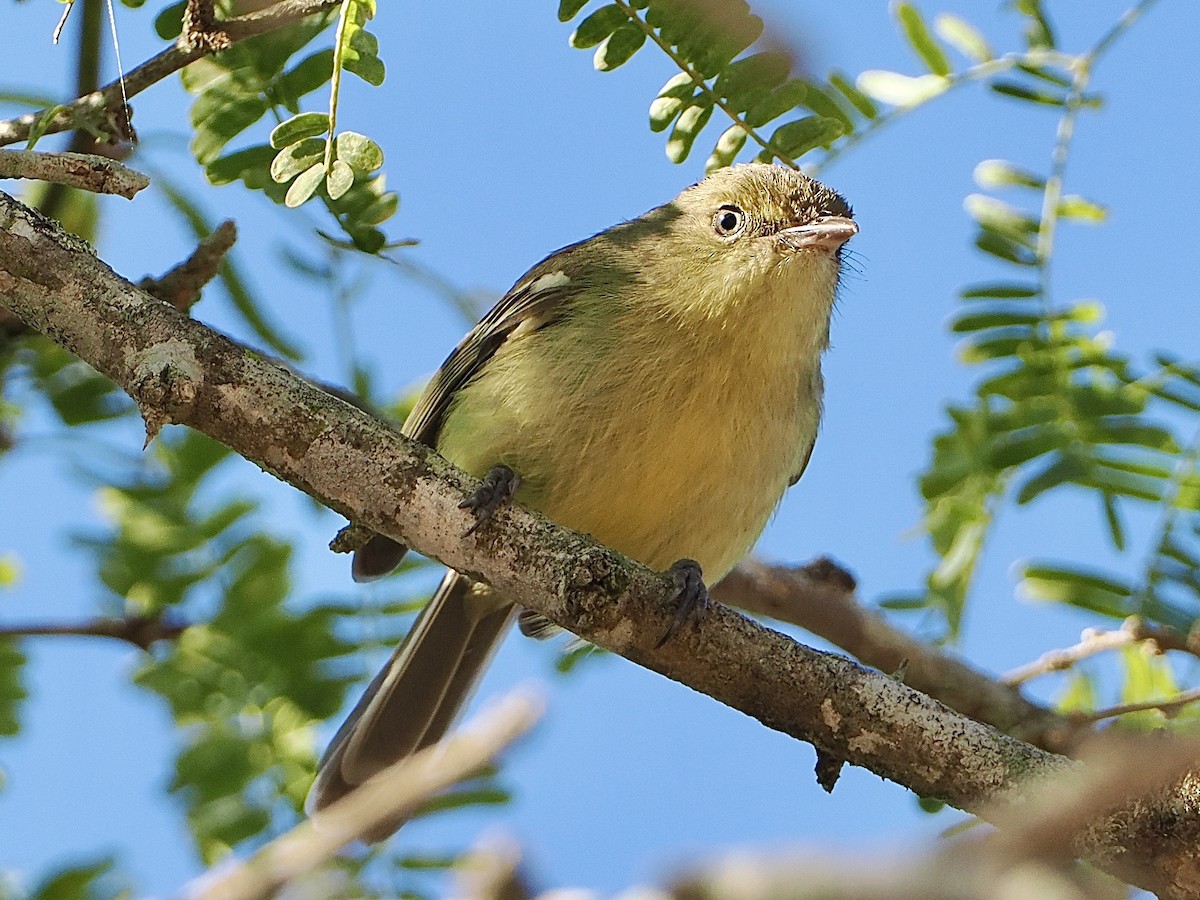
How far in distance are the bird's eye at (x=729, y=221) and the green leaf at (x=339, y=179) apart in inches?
64.2

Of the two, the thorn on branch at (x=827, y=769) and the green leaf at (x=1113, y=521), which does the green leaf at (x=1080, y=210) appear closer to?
the green leaf at (x=1113, y=521)

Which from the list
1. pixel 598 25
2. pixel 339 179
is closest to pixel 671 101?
pixel 598 25

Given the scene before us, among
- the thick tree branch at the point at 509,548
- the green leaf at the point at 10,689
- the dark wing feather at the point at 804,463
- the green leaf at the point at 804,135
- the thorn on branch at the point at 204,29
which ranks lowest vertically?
the green leaf at the point at 10,689

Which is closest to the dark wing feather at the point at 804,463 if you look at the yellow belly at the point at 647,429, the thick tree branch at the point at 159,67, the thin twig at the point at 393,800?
the yellow belly at the point at 647,429

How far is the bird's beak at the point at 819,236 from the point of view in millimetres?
4234

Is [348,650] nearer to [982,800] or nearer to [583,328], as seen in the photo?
[583,328]

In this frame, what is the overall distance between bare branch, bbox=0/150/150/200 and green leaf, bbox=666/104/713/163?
57.7 inches

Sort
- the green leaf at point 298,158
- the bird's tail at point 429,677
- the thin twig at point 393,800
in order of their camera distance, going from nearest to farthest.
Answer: the thin twig at point 393,800
the green leaf at point 298,158
the bird's tail at point 429,677

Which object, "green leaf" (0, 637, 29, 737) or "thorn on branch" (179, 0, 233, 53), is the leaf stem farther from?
"green leaf" (0, 637, 29, 737)

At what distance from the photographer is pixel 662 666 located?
10.3 ft

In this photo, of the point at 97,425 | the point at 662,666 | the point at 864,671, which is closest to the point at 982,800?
the point at 864,671

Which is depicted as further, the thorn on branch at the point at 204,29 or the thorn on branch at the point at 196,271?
the thorn on branch at the point at 196,271

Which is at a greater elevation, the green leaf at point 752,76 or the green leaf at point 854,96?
the green leaf at point 854,96

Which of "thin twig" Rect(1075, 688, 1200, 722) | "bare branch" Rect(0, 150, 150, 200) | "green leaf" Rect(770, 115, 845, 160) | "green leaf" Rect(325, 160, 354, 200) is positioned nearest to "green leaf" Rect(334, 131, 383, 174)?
"green leaf" Rect(325, 160, 354, 200)
